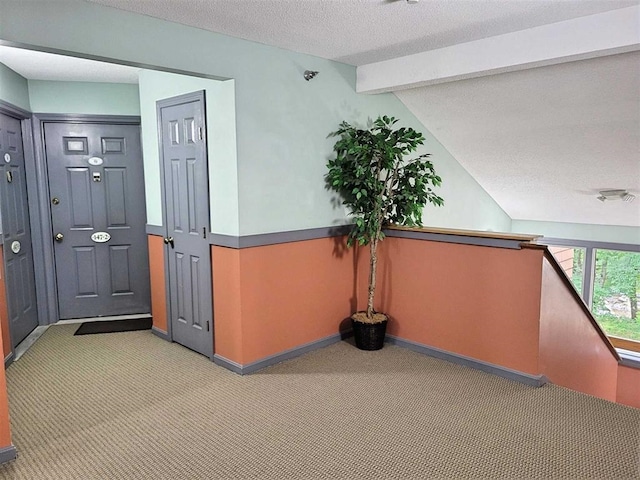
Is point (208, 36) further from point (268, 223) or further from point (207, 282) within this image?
point (207, 282)

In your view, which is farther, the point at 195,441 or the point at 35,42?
the point at 195,441

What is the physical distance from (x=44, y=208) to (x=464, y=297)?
150 inches

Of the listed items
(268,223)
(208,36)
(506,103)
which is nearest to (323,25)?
(208,36)

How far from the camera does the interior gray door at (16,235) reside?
3666 mm

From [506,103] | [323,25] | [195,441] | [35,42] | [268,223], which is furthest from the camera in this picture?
[506,103]

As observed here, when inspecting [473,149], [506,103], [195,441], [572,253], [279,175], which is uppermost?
[506,103]

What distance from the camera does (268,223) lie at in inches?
129

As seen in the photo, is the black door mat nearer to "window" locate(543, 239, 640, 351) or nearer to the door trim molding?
the door trim molding

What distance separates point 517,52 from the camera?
9.36 feet

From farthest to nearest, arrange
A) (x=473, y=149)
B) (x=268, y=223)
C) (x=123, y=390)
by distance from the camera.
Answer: (x=473, y=149) → (x=268, y=223) → (x=123, y=390)

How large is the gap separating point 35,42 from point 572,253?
594cm

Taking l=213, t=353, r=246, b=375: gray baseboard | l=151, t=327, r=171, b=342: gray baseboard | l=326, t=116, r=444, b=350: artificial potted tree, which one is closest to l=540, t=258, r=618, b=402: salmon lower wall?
l=326, t=116, r=444, b=350: artificial potted tree

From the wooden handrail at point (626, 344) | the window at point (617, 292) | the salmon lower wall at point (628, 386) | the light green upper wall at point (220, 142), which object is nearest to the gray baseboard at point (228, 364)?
the light green upper wall at point (220, 142)

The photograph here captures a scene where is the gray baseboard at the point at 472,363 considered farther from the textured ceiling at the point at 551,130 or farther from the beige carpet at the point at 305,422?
the textured ceiling at the point at 551,130
